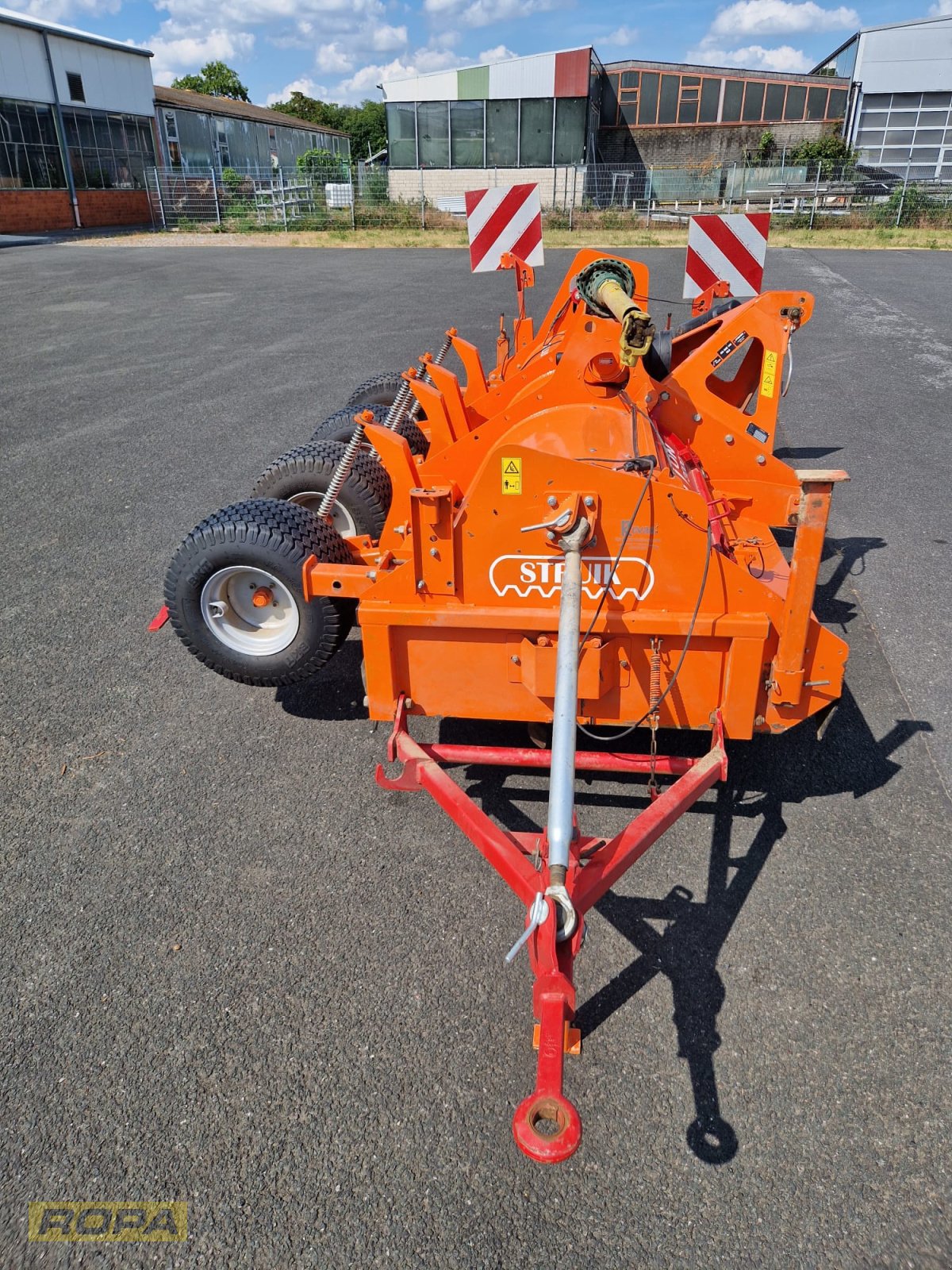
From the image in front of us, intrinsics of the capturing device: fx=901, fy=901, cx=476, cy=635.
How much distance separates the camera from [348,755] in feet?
13.1

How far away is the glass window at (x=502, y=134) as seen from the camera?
3603cm

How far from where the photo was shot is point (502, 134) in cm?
3644

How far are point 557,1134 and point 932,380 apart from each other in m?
11.1

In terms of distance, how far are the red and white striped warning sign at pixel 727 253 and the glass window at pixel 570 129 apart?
33349 mm

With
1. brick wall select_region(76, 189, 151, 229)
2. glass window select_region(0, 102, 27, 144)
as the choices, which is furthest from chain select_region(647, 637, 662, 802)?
brick wall select_region(76, 189, 151, 229)

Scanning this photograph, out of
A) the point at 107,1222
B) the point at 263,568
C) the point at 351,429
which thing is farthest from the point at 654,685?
the point at 351,429

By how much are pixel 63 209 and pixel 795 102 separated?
33.4 meters

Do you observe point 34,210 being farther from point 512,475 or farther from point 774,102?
point 512,475

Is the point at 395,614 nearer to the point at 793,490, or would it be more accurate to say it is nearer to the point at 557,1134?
the point at 557,1134

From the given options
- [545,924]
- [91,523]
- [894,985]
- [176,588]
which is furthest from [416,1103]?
[91,523]

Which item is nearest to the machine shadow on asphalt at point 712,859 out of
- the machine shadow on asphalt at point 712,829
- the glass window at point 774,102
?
the machine shadow on asphalt at point 712,829

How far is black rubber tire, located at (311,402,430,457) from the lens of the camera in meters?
5.29

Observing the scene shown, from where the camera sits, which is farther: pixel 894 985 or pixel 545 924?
pixel 894 985

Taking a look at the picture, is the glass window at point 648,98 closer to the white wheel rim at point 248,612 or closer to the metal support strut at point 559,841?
the white wheel rim at point 248,612
